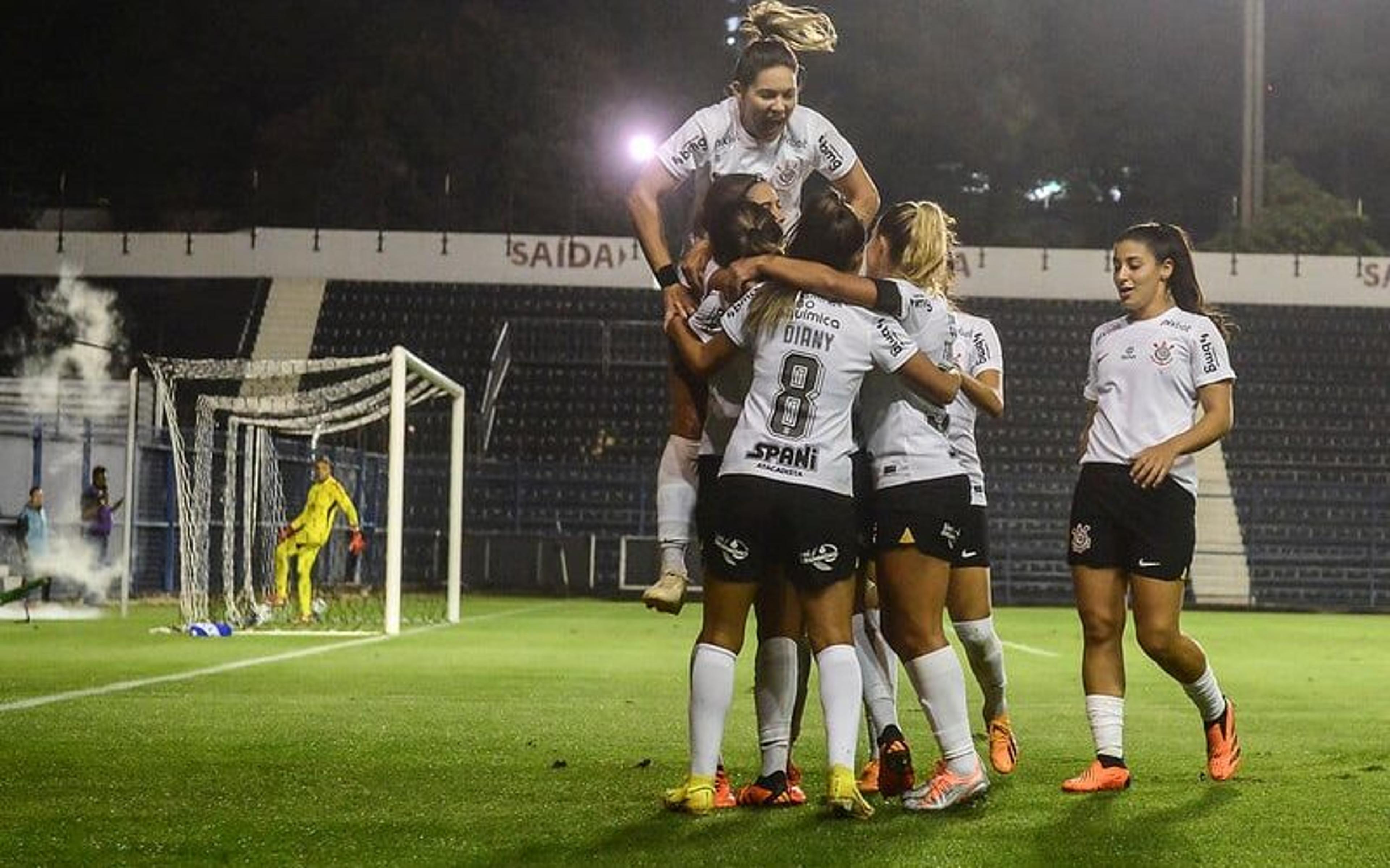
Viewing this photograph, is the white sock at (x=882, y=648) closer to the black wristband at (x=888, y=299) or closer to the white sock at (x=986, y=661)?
the white sock at (x=986, y=661)

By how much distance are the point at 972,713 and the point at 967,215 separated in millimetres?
33935

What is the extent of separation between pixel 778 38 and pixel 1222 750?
118 inches

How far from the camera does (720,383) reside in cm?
626

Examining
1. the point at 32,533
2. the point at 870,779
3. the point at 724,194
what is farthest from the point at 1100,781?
the point at 32,533

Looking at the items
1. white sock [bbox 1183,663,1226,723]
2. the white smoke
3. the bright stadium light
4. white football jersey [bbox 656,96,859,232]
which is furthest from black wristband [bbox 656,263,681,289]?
the bright stadium light

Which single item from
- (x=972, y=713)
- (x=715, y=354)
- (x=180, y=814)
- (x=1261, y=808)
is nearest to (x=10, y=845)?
(x=180, y=814)

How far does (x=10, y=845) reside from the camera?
5.16 metres

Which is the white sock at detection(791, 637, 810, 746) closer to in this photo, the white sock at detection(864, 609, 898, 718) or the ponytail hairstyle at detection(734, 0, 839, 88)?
the white sock at detection(864, 609, 898, 718)

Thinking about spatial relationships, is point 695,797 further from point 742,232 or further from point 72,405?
point 72,405

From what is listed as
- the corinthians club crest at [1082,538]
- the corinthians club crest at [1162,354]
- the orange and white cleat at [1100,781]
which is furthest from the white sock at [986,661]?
the corinthians club crest at [1162,354]

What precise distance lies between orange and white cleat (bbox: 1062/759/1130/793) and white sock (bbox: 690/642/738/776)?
137cm

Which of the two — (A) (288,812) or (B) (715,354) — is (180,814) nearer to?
(A) (288,812)

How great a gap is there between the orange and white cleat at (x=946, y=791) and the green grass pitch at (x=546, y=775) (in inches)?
2.7

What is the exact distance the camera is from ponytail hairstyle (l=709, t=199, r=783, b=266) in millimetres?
6191
